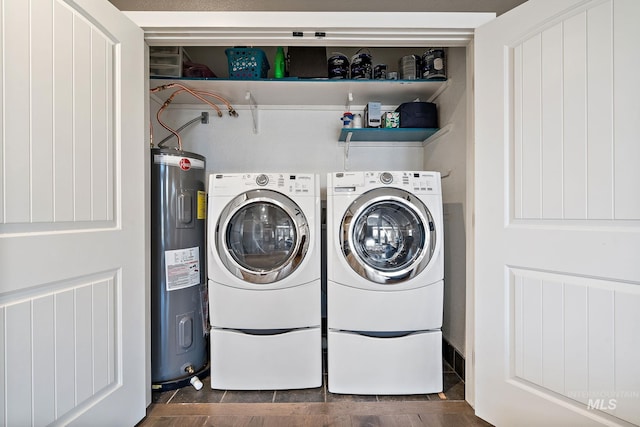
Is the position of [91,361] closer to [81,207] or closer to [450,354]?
[81,207]

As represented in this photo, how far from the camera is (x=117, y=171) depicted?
3.84 feet

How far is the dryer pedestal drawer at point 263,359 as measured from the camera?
1.51 metres

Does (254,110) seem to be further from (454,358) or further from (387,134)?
(454,358)

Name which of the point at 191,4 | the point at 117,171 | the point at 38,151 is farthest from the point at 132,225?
the point at 191,4

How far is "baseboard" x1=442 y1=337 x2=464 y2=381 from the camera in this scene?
1.67 m

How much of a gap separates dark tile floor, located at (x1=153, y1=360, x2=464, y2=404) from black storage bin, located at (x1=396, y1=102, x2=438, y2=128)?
1.58 meters

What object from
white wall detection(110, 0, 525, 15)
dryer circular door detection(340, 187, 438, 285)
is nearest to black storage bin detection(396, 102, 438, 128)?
white wall detection(110, 0, 525, 15)

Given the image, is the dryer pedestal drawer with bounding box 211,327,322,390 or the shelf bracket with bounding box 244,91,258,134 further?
the shelf bracket with bounding box 244,91,258,134

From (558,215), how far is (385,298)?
80 cm

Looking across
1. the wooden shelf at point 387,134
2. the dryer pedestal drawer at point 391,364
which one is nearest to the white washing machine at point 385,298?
the dryer pedestal drawer at point 391,364

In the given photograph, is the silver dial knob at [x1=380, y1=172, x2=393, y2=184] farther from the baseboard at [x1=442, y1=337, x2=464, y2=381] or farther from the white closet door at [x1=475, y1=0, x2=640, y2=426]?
the baseboard at [x1=442, y1=337, x2=464, y2=381]

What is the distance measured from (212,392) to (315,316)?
0.67 m

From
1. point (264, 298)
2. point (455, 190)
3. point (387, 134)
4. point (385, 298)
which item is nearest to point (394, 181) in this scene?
point (455, 190)

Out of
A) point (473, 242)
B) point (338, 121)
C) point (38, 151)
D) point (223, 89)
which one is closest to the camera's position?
point (38, 151)
